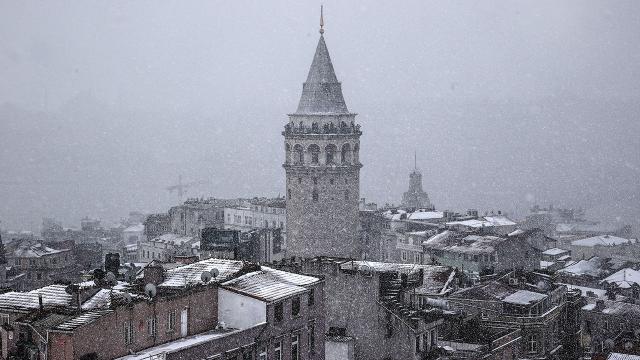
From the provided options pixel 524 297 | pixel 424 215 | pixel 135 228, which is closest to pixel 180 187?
pixel 135 228

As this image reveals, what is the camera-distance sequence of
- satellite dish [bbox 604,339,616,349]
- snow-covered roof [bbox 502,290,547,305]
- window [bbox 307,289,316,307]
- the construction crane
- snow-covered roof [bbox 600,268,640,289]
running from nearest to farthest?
1. window [bbox 307,289,316,307]
2. snow-covered roof [bbox 502,290,547,305]
3. satellite dish [bbox 604,339,616,349]
4. snow-covered roof [bbox 600,268,640,289]
5. the construction crane

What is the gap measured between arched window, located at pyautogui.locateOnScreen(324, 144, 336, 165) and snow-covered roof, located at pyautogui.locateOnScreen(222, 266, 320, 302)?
44.0 metres

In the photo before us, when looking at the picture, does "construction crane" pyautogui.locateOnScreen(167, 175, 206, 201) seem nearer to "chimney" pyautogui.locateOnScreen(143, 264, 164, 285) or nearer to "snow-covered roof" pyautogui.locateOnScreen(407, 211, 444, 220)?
"snow-covered roof" pyautogui.locateOnScreen(407, 211, 444, 220)

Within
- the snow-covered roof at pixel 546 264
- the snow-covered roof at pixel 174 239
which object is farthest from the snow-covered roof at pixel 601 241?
the snow-covered roof at pixel 174 239

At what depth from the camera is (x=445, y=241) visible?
275 ft

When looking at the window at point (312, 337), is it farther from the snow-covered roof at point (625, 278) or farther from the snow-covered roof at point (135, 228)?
the snow-covered roof at point (135, 228)

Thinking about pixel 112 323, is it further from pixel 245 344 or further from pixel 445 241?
pixel 445 241

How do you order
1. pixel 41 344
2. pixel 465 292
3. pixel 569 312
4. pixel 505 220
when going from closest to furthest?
pixel 41 344, pixel 465 292, pixel 569 312, pixel 505 220

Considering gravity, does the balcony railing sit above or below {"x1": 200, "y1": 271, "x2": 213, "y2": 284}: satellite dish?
above

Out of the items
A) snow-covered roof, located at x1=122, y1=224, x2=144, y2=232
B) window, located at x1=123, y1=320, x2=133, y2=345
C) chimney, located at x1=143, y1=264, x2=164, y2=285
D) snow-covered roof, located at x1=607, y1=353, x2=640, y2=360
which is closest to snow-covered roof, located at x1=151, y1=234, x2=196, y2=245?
snow-covered roof, located at x1=122, y1=224, x2=144, y2=232

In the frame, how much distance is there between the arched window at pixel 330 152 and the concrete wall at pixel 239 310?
4702 cm

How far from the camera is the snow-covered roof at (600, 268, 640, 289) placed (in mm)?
75825

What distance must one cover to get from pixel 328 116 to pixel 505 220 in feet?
95.2

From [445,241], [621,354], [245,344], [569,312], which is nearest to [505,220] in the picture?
[445,241]
